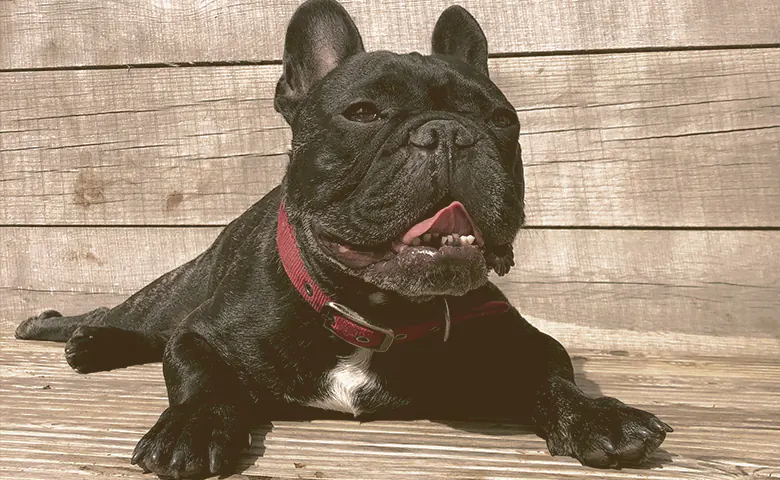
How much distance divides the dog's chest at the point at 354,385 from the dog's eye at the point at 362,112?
0.61m

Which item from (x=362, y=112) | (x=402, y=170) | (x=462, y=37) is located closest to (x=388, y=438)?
(x=402, y=170)

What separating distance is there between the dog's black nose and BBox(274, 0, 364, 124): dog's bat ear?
2.02 feet

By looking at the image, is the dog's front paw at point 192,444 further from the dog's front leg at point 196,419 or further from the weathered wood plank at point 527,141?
the weathered wood plank at point 527,141

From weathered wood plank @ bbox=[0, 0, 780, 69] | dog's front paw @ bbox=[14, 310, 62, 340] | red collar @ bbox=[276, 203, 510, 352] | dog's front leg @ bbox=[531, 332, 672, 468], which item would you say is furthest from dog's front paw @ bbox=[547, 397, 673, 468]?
dog's front paw @ bbox=[14, 310, 62, 340]

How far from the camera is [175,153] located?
383cm

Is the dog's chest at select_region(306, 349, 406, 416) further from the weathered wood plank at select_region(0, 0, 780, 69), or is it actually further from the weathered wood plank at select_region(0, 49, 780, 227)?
the weathered wood plank at select_region(0, 0, 780, 69)

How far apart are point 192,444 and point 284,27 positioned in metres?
2.25

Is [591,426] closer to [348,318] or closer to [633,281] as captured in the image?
[348,318]

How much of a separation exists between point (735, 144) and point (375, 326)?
78.8 inches

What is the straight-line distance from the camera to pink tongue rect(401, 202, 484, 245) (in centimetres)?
208

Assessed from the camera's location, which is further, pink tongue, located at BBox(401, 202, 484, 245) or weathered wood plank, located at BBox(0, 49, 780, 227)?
weathered wood plank, located at BBox(0, 49, 780, 227)

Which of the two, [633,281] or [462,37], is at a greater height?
[462,37]

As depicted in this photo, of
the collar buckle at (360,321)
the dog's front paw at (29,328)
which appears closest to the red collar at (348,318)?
the collar buckle at (360,321)

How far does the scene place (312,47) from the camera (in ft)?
8.69
